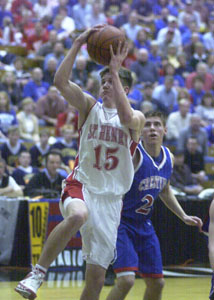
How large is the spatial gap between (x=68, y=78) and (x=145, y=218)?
1539 mm

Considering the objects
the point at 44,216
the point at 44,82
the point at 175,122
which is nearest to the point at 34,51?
the point at 44,82

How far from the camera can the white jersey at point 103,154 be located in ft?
16.9

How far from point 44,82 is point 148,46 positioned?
4.47 metres

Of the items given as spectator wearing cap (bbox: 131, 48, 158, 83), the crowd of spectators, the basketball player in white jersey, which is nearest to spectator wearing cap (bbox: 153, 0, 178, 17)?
the crowd of spectators

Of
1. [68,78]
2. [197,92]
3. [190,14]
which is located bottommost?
[68,78]

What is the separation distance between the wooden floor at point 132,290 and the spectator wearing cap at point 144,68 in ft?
26.6

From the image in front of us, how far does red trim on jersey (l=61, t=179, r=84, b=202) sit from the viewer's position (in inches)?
201

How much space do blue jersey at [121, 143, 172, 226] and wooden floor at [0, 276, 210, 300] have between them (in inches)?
74.2

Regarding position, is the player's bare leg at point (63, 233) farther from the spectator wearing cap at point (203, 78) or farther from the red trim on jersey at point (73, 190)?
the spectator wearing cap at point (203, 78)

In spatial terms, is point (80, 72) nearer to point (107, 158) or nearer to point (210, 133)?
point (210, 133)

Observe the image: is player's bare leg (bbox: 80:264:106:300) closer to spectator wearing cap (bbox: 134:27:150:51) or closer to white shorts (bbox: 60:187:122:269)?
white shorts (bbox: 60:187:122:269)

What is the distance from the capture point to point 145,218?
593cm

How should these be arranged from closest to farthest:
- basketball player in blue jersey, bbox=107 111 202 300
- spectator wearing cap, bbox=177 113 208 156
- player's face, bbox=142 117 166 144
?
basketball player in blue jersey, bbox=107 111 202 300
player's face, bbox=142 117 166 144
spectator wearing cap, bbox=177 113 208 156

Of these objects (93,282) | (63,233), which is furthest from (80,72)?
(63,233)
